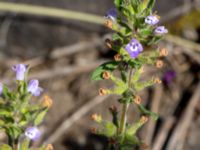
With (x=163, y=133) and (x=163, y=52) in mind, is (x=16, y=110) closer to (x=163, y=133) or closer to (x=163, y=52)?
(x=163, y=52)

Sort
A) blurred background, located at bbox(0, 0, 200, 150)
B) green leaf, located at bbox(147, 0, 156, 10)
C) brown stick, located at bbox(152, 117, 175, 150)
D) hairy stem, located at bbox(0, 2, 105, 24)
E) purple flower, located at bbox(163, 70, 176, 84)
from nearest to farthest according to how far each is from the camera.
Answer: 1. green leaf, located at bbox(147, 0, 156, 10)
2. brown stick, located at bbox(152, 117, 175, 150)
3. blurred background, located at bbox(0, 0, 200, 150)
4. purple flower, located at bbox(163, 70, 176, 84)
5. hairy stem, located at bbox(0, 2, 105, 24)

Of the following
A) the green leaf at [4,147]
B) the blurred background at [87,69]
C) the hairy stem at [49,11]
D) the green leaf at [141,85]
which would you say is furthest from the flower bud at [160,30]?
the hairy stem at [49,11]

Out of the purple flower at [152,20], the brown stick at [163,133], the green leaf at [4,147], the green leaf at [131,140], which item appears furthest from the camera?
the brown stick at [163,133]

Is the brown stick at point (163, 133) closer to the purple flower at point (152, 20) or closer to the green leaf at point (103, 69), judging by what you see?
the green leaf at point (103, 69)

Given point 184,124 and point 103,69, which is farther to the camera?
point 184,124

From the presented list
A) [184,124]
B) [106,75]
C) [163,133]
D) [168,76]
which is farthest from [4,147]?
[168,76]

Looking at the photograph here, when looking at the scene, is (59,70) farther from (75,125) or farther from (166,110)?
(166,110)

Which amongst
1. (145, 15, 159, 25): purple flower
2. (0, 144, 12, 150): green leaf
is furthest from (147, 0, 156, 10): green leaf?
(0, 144, 12, 150): green leaf

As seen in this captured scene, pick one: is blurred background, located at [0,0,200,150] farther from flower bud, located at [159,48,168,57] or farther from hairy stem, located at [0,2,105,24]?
flower bud, located at [159,48,168,57]
